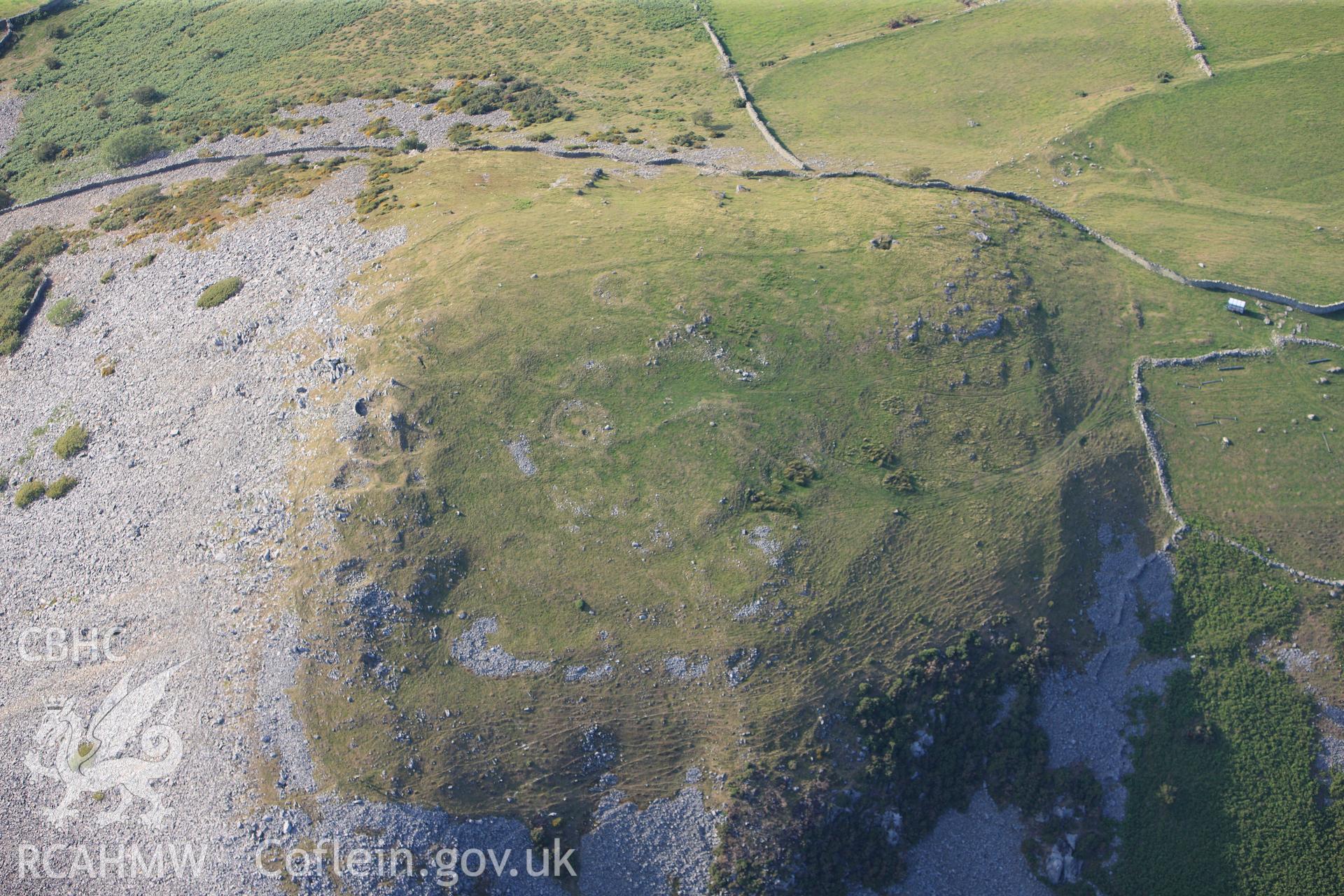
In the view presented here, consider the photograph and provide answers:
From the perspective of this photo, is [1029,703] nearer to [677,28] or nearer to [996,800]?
[996,800]

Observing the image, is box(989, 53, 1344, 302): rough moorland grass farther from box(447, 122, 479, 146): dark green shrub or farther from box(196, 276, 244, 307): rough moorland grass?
box(196, 276, 244, 307): rough moorland grass

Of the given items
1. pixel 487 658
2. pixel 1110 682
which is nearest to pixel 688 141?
pixel 487 658

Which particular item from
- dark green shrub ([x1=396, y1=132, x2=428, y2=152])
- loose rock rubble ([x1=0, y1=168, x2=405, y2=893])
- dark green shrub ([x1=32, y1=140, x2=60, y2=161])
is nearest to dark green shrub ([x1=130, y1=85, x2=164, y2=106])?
dark green shrub ([x1=32, y1=140, x2=60, y2=161])

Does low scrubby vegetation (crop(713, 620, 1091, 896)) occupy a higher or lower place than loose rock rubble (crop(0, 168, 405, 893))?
lower

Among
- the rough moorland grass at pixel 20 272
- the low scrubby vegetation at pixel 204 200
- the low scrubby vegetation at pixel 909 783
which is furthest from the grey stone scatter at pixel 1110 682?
the rough moorland grass at pixel 20 272

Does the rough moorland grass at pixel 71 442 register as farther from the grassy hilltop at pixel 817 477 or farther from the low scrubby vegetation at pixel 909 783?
the low scrubby vegetation at pixel 909 783

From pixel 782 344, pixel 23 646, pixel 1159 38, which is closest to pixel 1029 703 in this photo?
pixel 782 344

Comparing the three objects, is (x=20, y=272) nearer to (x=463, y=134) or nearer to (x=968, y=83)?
(x=463, y=134)
